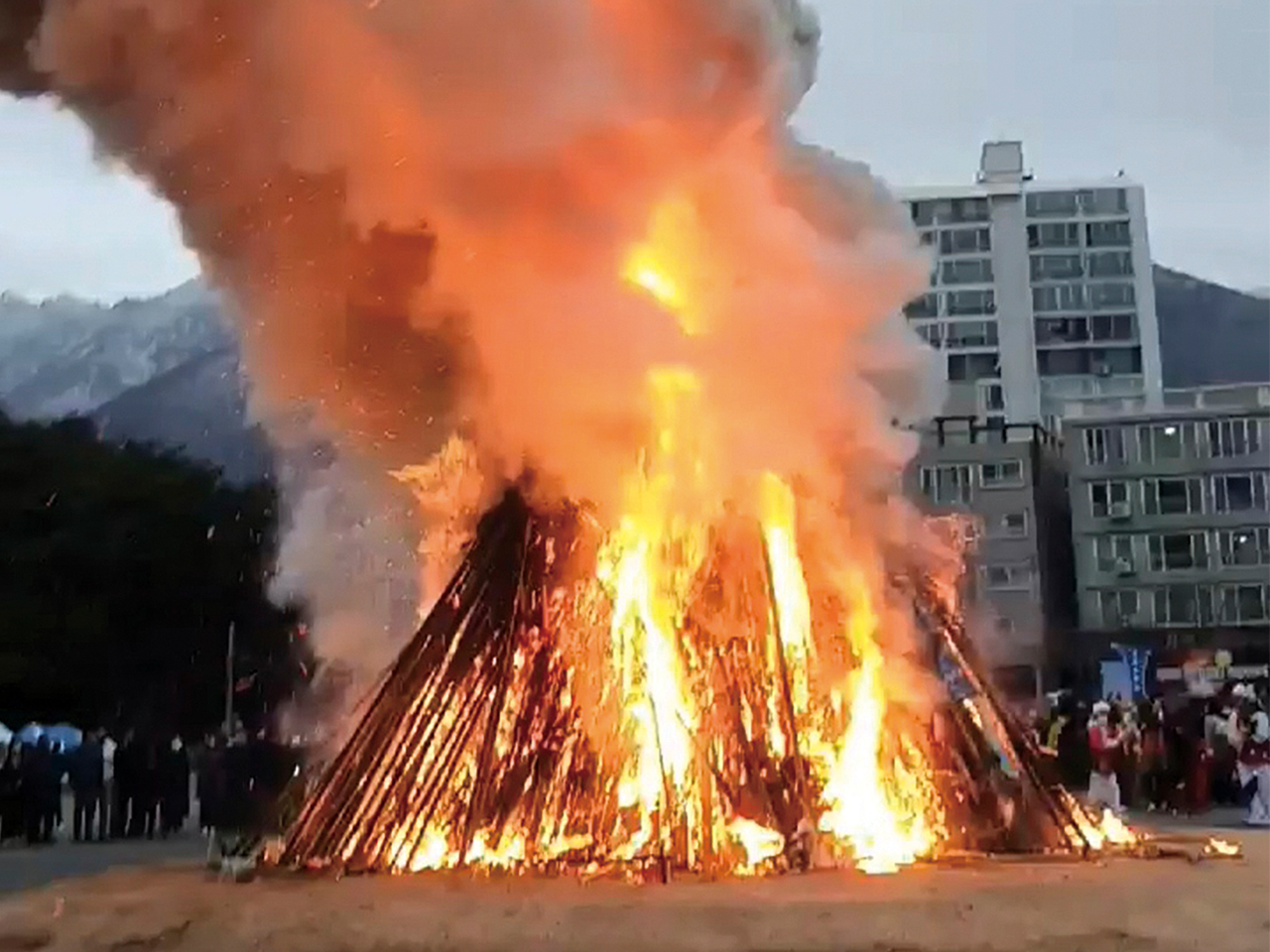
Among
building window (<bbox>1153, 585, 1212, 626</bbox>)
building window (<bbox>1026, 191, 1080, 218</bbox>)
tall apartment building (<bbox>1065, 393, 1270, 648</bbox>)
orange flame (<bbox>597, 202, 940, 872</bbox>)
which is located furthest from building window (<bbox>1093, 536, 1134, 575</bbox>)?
orange flame (<bbox>597, 202, 940, 872</bbox>)

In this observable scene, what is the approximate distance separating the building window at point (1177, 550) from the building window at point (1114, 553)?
656mm

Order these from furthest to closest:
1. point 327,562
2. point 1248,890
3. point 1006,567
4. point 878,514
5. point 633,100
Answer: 1. point 1006,567
2. point 327,562
3. point 878,514
4. point 633,100
5. point 1248,890

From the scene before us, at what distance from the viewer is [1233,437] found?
55.2 m

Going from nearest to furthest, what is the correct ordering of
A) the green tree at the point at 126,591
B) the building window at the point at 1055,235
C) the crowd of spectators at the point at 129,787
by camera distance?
the crowd of spectators at the point at 129,787 → the green tree at the point at 126,591 → the building window at the point at 1055,235

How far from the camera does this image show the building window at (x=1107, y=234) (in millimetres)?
81000

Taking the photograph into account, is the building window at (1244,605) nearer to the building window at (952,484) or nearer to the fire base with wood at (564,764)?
the building window at (952,484)

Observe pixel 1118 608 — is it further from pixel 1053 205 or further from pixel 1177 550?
pixel 1053 205

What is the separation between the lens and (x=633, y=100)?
10992mm

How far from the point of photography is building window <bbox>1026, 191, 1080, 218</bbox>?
81438 millimetres

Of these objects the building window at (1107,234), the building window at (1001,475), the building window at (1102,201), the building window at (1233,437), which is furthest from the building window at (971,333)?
the building window at (1233,437)

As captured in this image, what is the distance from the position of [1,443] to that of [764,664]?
26.1 m

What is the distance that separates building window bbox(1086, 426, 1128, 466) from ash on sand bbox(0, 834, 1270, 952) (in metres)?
47.3

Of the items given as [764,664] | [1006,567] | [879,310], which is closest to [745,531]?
[764,664]

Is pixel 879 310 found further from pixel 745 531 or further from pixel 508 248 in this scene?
pixel 508 248
